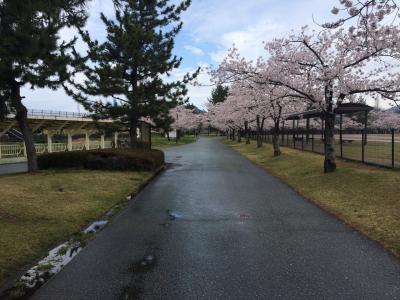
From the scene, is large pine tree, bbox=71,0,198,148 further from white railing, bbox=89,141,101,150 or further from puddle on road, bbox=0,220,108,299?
white railing, bbox=89,141,101,150

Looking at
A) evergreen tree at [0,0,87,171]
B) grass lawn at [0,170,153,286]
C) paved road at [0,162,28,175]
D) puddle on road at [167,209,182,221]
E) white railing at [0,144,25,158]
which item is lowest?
paved road at [0,162,28,175]

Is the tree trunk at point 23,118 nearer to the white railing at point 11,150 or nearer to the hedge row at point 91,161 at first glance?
the hedge row at point 91,161

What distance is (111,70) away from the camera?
20141 mm

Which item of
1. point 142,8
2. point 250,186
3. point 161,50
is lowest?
point 250,186

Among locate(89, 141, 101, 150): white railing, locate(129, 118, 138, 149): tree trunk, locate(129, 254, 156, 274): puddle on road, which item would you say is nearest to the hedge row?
locate(129, 118, 138, 149): tree trunk

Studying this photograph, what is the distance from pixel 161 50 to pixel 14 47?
992cm

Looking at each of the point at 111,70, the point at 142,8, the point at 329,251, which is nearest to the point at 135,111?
the point at 111,70

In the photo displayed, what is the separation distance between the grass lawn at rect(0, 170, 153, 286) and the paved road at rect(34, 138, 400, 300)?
2.21 feet

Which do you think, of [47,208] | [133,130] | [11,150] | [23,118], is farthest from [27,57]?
[11,150]

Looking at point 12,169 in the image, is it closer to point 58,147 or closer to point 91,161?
point 91,161

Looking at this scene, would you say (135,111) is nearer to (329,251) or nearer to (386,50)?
(386,50)

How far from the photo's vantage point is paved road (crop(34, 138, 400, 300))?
4461 mm

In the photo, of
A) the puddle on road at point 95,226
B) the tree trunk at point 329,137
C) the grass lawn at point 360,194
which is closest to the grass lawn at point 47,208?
the puddle on road at point 95,226

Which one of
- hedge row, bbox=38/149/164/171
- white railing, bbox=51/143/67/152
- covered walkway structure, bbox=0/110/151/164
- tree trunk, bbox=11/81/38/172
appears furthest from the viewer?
white railing, bbox=51/143/67/152
